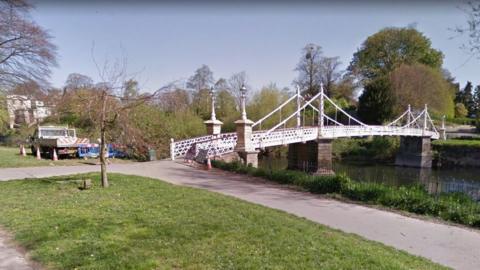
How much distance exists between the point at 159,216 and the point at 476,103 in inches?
2866

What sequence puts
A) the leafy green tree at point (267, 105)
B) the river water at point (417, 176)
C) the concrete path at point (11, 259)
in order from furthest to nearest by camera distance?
the leafy green tree at point (267, 105) → the river water at point (417, 176) → the concrete path at point (11, 259)

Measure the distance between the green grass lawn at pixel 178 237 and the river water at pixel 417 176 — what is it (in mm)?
5384

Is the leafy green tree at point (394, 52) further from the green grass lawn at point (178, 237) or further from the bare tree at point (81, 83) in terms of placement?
the green grass lawn at point (178, 237)

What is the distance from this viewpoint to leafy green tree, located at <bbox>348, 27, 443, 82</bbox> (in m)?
48.3

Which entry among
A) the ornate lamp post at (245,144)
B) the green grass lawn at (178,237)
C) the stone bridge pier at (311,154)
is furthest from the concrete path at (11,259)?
the stone bridge pier at (311,154)

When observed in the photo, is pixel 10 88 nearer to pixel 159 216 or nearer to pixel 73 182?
pixel 73 182

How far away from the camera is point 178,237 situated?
16.1 feet

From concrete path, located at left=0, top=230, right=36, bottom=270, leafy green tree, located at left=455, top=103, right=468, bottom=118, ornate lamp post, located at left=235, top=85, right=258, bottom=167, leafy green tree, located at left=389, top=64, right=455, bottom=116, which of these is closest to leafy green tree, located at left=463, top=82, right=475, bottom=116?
leafy green tree, located at left=455, top=103, right=468, bottom=118

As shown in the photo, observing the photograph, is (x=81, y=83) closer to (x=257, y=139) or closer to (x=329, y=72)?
(x=257, y=139)

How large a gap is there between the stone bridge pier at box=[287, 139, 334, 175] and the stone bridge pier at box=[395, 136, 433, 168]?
637 inches

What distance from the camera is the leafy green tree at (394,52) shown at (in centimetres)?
4834

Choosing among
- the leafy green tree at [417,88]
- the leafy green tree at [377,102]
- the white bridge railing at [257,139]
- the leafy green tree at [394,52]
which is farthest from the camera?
the leafy green tree at [394,52]

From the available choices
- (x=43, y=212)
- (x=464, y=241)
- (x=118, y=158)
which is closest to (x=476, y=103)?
(x=118, y=158)

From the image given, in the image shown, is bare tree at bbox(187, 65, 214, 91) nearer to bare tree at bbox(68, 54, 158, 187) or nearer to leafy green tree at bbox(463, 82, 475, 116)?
bare tree at bbox(68, 54, 158, 187)
